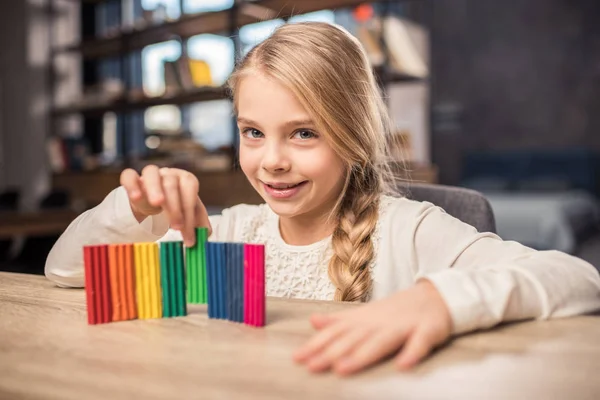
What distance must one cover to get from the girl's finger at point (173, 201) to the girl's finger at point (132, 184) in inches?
1.2

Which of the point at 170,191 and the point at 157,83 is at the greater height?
the point at 157,83

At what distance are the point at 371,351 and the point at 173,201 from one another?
1.15 ft

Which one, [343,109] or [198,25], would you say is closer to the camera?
[343,109]

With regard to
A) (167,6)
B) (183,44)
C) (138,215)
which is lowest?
(138,215)

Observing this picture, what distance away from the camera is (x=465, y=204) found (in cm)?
116

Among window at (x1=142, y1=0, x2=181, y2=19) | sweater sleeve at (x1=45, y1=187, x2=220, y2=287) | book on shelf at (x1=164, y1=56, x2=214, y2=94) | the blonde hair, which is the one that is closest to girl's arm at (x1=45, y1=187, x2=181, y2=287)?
sweater sleeve at (x1=45, y1=187, x2=220, y2=287)

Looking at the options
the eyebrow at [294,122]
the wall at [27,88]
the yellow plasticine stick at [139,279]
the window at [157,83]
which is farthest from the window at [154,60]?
the yellow plasticine stick at [139,279]

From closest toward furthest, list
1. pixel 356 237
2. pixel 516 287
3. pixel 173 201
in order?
pixel 516 287, pixel 173 201, pixel 356 237

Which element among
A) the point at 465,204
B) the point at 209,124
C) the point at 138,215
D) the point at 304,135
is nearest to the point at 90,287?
the point at 138,215

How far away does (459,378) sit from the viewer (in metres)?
0.43

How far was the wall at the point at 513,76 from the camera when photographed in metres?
6.09

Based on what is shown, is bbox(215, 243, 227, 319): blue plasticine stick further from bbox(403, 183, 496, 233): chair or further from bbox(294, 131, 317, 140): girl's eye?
bbox(403, 183, 496, 233): chair

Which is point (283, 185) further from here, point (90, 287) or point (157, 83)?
point (157, 83)

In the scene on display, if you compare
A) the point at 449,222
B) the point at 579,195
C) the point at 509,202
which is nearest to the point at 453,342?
the point at 449,222
